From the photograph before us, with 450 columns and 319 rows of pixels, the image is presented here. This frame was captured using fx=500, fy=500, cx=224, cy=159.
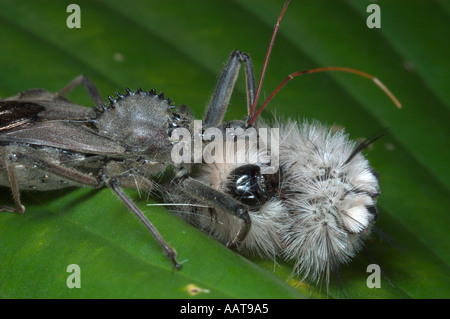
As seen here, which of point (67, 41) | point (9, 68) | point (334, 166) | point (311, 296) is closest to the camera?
point (311, 296)

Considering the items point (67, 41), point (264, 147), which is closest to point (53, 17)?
point (67, 41)

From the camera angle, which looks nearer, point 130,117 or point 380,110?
point 130,117

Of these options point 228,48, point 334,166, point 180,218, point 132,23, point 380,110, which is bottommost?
point 180,218

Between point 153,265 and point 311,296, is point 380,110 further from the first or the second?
point 153,265

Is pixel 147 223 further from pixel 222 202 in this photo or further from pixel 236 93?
pixel 236 93

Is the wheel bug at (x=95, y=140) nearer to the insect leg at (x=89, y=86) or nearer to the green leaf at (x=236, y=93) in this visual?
the green leaf at (x=236, y=93)

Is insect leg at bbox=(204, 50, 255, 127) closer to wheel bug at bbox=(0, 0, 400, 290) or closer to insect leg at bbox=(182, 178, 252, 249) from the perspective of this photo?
wheel bug at bbox=(0, 0, 400, 290)
